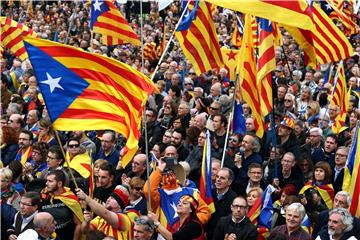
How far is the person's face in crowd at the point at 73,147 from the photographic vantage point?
34.0 feet

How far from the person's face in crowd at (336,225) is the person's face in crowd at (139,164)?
8.13 ft

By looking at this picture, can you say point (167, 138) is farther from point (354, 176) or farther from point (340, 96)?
point (340, 96)

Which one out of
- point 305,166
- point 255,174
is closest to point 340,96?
point 305,166

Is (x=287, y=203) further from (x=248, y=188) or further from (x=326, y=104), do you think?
(x=326, y=104)

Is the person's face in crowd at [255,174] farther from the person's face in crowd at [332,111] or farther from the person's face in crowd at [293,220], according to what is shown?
the person's face in crowd at [332,111]

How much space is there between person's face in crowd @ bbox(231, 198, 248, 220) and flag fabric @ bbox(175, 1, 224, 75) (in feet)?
12.3

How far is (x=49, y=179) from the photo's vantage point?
8156mm

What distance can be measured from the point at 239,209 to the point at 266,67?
122 inches

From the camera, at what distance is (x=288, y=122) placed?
11.7 meters


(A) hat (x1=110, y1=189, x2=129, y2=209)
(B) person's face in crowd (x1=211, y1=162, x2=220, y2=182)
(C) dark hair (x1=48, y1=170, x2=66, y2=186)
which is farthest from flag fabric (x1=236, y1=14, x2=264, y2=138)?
(C) dark hair (x1=48, y1=170, x2=66, y2=186)

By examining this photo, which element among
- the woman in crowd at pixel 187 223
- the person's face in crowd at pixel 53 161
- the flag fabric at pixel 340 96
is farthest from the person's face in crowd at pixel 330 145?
the person's face in crowd at pixel 53 161

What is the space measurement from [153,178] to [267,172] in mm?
2102

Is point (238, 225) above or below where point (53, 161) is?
above

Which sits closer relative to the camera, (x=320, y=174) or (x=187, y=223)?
(x=187, y=223)
